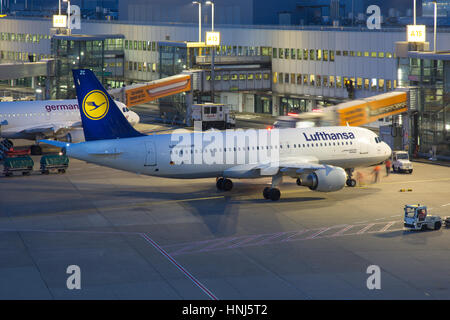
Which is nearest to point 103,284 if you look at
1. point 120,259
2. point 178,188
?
point 120,259

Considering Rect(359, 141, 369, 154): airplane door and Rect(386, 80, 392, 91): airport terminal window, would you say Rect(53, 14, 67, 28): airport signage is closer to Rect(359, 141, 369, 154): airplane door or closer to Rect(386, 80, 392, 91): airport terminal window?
Rect(386, 80, 392, 91): airport terminal window

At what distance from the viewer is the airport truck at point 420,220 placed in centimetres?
4747

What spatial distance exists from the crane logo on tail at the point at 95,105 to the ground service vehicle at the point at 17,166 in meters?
13.6

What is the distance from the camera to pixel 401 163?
68.8m

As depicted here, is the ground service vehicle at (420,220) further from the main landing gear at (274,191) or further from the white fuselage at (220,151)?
the white fuselage at (220,151)

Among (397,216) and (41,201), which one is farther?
(41,201)

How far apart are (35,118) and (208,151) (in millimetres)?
32683

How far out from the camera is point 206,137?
5744cm

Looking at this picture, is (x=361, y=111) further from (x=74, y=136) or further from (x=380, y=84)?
(x=74, y=136)

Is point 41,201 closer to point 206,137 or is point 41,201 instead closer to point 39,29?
point 206,137

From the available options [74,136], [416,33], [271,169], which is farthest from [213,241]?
[74,136]

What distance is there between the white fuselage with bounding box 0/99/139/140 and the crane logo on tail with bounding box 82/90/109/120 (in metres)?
26.8
